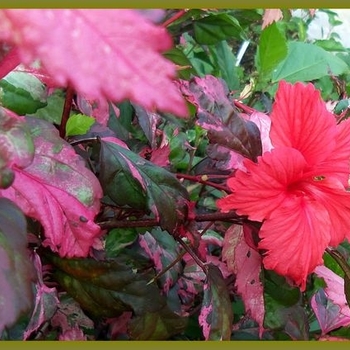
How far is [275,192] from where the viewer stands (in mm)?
486

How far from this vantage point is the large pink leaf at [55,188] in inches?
16.6

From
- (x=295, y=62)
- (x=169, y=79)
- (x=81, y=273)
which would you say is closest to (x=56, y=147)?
(x=81, y=273)

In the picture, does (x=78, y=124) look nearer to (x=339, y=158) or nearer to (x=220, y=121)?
(x=220, y=121)

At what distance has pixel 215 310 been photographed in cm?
58

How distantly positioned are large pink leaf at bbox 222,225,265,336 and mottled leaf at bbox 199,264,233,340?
0.06ft

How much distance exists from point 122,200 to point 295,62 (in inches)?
23.3

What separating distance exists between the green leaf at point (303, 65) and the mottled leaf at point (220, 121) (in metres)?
0.40

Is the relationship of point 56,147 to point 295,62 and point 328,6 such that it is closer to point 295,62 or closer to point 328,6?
point 328,6

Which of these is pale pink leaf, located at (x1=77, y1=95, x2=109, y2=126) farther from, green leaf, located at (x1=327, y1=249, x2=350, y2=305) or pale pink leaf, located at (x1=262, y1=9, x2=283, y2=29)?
pale pink leaf, located at (x1=262, y1=9, x2=283, y2=29)

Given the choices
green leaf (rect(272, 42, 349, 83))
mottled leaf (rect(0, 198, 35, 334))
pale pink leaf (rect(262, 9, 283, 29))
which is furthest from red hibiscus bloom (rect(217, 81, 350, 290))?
pale pink leaf (rect(262, 9, 283, 29))

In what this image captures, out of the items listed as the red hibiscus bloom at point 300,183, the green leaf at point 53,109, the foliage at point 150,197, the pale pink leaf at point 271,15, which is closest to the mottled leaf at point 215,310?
the foliage at point 150,197

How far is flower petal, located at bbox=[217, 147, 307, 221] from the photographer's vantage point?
470 mm

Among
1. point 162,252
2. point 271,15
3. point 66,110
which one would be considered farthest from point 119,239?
point 271,15

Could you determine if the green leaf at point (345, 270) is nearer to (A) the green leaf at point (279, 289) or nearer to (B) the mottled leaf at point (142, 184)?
(A) the green leaf at point (279, 289)
